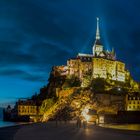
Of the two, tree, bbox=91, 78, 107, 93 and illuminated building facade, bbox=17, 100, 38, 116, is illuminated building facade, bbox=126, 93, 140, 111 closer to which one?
tree, bbox=91, 78, 107, 93

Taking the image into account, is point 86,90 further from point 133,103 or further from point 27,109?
point 27,109

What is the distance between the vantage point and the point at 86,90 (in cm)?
9494

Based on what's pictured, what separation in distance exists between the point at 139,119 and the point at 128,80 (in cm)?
4756

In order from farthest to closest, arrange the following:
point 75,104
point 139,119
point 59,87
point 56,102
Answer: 1. point 59,87
2. point 56,102
3. point 75,104
4. point 139,119

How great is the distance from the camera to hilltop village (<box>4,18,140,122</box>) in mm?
85875

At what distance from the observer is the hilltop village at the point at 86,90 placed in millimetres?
85875

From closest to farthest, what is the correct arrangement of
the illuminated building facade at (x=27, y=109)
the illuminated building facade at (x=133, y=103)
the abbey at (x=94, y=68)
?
the illuminated building facade at (x=133, y=103) < the abbey at (x=94, y=68) < the illuminated building facade at (x=27, y=109)

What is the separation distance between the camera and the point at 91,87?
3814 inches

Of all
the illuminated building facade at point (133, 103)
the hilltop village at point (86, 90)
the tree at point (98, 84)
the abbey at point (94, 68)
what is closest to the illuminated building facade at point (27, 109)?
the hilltop village at point (86, 90)

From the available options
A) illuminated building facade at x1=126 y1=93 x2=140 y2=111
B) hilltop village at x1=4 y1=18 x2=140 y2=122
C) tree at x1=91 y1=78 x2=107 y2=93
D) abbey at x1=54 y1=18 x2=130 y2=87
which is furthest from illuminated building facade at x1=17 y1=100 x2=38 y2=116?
illuminated building facade at x1=126 y1=93 x2=140 y2=111

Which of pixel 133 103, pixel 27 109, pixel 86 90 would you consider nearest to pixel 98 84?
pixel 86 90

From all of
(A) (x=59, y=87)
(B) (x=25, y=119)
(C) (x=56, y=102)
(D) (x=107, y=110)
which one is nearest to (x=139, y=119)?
(D) (x=107, y=110)

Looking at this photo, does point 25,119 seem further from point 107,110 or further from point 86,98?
point 107,110

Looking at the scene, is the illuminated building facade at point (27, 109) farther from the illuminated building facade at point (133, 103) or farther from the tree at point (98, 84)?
the illuminated building facade at point (133, 103)
